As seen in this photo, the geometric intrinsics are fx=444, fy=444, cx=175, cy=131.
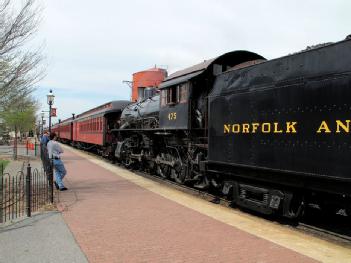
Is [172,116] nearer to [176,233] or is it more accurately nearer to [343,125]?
[176,233]

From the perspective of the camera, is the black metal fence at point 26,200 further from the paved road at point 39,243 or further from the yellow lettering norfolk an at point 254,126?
the yellow lettering norfolk an at point 254,126

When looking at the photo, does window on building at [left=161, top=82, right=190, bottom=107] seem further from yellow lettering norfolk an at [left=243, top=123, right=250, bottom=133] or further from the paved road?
the paved road

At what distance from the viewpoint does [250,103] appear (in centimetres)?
866

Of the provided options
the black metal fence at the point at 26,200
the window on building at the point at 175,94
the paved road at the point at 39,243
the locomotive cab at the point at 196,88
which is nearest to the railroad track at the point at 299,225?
the locomotive cab at the point at 196,88

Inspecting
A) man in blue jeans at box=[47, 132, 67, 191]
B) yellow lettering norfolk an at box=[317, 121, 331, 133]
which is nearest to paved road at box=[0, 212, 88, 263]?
yellow lettering norfolk an at box=[317, 121, 331, 133]

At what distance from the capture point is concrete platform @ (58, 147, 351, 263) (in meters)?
6.02

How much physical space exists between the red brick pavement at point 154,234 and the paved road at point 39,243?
7.0 inches

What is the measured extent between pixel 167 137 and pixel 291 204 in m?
A: 6.21

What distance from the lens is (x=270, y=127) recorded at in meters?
8.02

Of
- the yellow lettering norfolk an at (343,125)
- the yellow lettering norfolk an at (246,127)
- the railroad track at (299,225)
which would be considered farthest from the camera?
the yellow lettering norfolk an at (246,127)

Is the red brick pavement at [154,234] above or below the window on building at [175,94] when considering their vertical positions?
below

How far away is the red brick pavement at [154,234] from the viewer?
5961 mm

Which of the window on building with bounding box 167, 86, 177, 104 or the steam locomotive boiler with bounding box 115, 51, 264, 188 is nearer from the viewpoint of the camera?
the steam locomotive boiler with bounding box 115, 51, 264, 188

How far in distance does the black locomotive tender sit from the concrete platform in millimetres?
705
